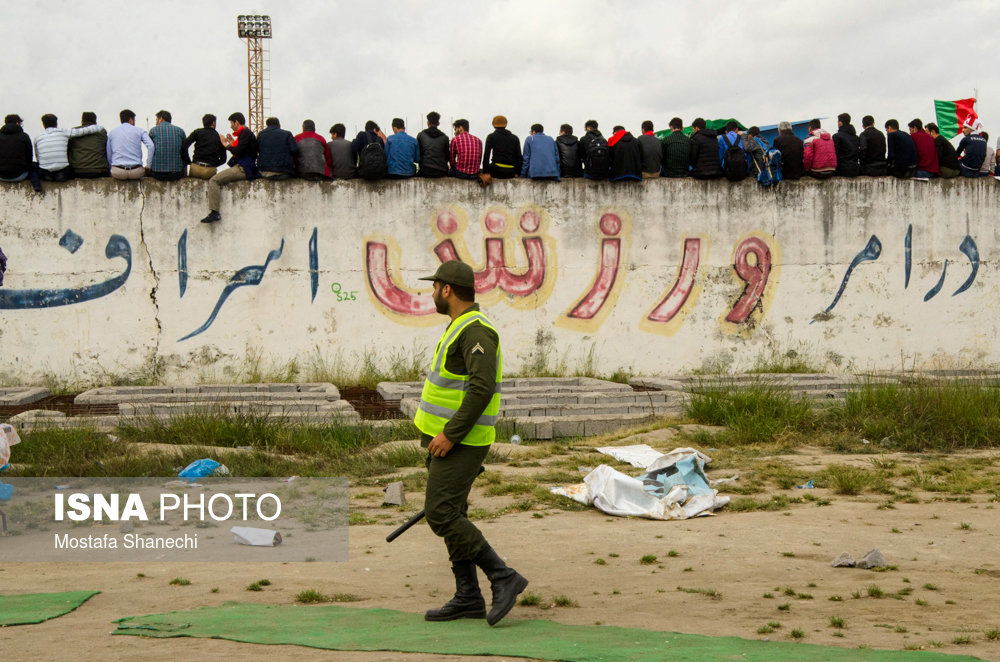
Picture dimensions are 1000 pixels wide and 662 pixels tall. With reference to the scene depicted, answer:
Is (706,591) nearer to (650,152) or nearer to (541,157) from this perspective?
(541,157)

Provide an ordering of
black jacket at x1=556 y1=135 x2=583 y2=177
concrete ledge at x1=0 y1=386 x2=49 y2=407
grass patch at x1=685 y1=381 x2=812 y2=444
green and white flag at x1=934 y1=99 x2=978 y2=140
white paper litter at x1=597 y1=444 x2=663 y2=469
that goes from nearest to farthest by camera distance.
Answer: white paper litter at x1=597 y1=444 x2=663 y2=469
grass patch at x1=685 y1=381 x2=812 y2=444
concrete ledge at x1=0 y1=386 x2=49 y2=407
black jacket at x1=556 y1=135 x2=583 y2=177
green and white flag at x1=934 y1=99 x2=978 y2=140

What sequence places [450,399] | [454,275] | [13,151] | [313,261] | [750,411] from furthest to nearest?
[313,261] → [13,151] → [750,411] → [454,275] → [450,399]

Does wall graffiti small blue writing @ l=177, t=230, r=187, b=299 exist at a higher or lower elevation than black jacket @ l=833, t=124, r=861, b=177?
lower

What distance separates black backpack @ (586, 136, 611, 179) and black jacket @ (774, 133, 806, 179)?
252cm

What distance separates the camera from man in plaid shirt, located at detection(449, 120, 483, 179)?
14242mm

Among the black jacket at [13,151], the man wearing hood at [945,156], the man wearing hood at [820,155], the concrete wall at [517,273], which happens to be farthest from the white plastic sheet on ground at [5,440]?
the man wearing hood at [945,156]

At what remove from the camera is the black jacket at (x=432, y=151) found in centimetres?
1416

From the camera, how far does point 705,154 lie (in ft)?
47.9

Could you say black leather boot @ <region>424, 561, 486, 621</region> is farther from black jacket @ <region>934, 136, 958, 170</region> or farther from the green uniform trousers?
black jacket @ <region>934, 136, 958, 170</region>

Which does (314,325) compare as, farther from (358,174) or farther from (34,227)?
(34,227)

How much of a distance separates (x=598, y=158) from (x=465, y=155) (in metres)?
1.86

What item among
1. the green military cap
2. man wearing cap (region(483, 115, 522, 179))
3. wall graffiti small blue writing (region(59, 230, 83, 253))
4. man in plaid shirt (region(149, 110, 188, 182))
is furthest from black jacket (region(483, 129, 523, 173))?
the green military cap

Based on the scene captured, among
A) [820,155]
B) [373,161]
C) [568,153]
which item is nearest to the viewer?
[373,161]

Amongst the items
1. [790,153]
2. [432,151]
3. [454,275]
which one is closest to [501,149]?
[432,151]
